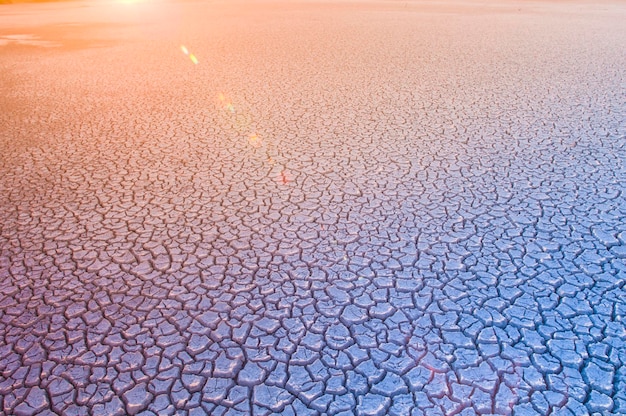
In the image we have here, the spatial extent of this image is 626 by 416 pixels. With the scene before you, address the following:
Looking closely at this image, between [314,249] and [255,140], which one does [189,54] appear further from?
[314,249]

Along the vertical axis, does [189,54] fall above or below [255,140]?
above

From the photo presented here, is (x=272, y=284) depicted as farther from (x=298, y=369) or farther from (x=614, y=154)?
(x=614, y=154)

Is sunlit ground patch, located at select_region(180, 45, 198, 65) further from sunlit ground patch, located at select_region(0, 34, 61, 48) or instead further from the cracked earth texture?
sunlit ground patch, located at select_region(0, 34, 61, 48)

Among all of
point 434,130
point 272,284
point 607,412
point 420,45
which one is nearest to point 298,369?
point 272,284

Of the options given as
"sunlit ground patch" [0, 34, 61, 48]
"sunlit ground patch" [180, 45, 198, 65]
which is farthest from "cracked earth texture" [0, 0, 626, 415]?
"sunlit ground patch" [0, 34, 61, 48]

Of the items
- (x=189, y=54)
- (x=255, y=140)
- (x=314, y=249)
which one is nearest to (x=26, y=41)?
(x=189, y=54)

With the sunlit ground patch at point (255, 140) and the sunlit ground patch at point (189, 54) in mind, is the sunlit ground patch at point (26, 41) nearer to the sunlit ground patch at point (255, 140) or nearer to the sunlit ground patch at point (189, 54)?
the sunlit ground patch at point (189, 54)

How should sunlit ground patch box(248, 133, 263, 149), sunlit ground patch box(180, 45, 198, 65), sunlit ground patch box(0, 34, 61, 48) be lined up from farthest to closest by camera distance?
sunlit ground patch box(0, 34, 61, 48) < sunlit ground patch box(180, 45, 198, 65) < sunlit ground patch box(248, 133, 263, 149)

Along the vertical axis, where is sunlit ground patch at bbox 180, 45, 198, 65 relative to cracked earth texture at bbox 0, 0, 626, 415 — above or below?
above

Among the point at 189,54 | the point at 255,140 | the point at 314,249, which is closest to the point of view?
the point at 314,249
